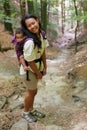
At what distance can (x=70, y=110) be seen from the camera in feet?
18.0

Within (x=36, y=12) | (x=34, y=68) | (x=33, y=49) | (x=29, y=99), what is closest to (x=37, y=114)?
(x=29, y=99)

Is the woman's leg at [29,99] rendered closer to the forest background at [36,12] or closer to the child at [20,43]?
the child at [20,43]

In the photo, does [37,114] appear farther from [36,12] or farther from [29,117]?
[36,12]

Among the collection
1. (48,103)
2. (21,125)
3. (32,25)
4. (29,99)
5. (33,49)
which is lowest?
(48,103)

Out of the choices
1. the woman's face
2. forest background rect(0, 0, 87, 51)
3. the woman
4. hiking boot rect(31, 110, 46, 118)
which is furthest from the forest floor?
forest background rect(0, 0, 87, 51)

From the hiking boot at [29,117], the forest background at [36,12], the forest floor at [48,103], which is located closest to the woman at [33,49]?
the hiking boot at [29,117]

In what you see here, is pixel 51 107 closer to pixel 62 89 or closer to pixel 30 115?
pixel 30 115

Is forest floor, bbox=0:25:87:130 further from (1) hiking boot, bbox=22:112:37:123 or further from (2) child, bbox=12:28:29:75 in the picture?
(2) child, bbox=12:28:29:75

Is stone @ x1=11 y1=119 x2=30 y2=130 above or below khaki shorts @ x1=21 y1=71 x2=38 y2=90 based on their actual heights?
below

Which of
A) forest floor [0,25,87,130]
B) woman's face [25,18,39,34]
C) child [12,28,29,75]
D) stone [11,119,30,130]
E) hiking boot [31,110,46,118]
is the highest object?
woman's face [25,18,39,34]

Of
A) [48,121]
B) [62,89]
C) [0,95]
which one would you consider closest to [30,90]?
[48,121]

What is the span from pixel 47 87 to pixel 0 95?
1.60 m

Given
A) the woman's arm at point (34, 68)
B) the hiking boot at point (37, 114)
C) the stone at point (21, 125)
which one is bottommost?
the hiking boot at point (37, 114)

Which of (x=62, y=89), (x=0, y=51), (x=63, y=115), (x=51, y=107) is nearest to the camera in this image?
(x=63, y=115)
